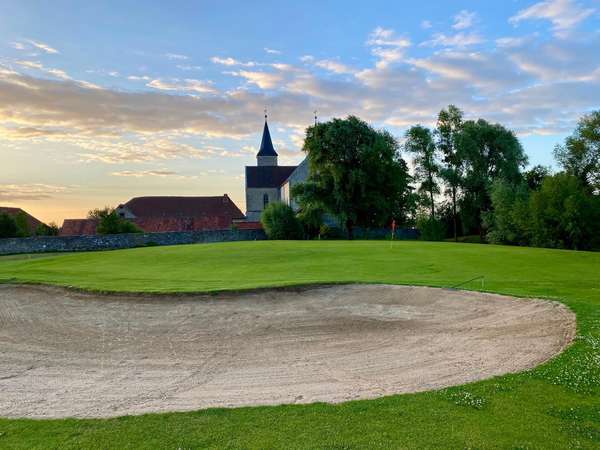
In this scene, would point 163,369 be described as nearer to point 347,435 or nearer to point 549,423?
point 347,435

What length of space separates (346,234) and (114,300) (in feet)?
154

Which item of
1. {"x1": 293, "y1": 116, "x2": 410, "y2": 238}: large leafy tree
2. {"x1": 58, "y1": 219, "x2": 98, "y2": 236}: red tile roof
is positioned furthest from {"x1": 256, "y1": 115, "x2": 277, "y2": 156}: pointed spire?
{"x1": 293, "y1": 116, "x2": 410, "y2": 238}: large leafy tree

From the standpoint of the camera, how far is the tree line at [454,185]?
47.7m

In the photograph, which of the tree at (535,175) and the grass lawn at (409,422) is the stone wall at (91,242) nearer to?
the grass lawn at (409,422)

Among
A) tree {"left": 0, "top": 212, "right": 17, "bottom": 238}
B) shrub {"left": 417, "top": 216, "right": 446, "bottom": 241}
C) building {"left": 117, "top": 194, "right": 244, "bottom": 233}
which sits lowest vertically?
shrub {"left": 417, "top": 216, "right": 446, "bottom": 241}

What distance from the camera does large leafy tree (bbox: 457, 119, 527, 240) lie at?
61.8m

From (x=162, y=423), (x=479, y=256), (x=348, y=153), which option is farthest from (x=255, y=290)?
(x=348, y=153)

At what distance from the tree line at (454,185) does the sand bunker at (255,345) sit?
3975 cm

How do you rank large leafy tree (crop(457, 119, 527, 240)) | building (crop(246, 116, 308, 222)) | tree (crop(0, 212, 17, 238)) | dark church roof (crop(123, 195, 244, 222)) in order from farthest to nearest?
building (crop(246, 116, 308, 222))
dark church roof (crop(123, 195, 244, 222))
large leafy tree (crop(457, 119, 527, 240))
tree (crop(0, 212, 17, 238))

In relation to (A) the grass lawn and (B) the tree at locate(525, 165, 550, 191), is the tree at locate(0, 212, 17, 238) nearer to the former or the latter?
(A) the grass lawn

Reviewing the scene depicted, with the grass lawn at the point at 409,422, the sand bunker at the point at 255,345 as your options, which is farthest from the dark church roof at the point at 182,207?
the grass lawn at the point at 409,422

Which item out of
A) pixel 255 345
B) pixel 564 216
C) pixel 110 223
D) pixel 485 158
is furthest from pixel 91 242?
pixel 485 158

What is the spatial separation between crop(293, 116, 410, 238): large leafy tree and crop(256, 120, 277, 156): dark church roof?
53427 mm

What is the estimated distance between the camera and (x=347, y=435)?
562 centimetres
